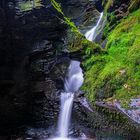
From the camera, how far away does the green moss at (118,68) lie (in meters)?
9.45

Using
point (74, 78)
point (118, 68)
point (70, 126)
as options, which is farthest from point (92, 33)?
point (70, 126)

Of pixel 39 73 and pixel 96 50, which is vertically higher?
pixel 96 50

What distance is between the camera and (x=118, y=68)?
1012cm

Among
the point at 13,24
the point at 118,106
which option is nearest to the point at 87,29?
the point at 13,24

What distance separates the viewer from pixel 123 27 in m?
12.5

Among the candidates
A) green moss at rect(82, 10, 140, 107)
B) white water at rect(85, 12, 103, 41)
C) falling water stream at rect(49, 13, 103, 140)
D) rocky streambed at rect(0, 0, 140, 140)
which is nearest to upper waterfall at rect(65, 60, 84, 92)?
falling water stream at rect(49, 13, 103, 140)

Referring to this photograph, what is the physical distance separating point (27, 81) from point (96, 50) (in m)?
2.84

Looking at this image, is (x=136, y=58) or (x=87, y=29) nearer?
(x=136, y=58)

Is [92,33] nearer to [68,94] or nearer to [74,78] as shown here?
[74,78]

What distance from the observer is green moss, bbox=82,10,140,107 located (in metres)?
9.45

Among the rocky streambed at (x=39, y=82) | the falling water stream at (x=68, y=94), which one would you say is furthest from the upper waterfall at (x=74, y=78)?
the rocky streambed at (x=39, y=82)

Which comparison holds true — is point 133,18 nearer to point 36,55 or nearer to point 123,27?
point 123,27

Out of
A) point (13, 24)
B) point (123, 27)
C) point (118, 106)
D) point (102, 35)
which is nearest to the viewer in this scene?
point (118, 106)

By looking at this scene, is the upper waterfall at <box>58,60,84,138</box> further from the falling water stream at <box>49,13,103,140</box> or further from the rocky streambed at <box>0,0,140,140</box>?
the rocky streambed at <box>0,0,140,140</box>
